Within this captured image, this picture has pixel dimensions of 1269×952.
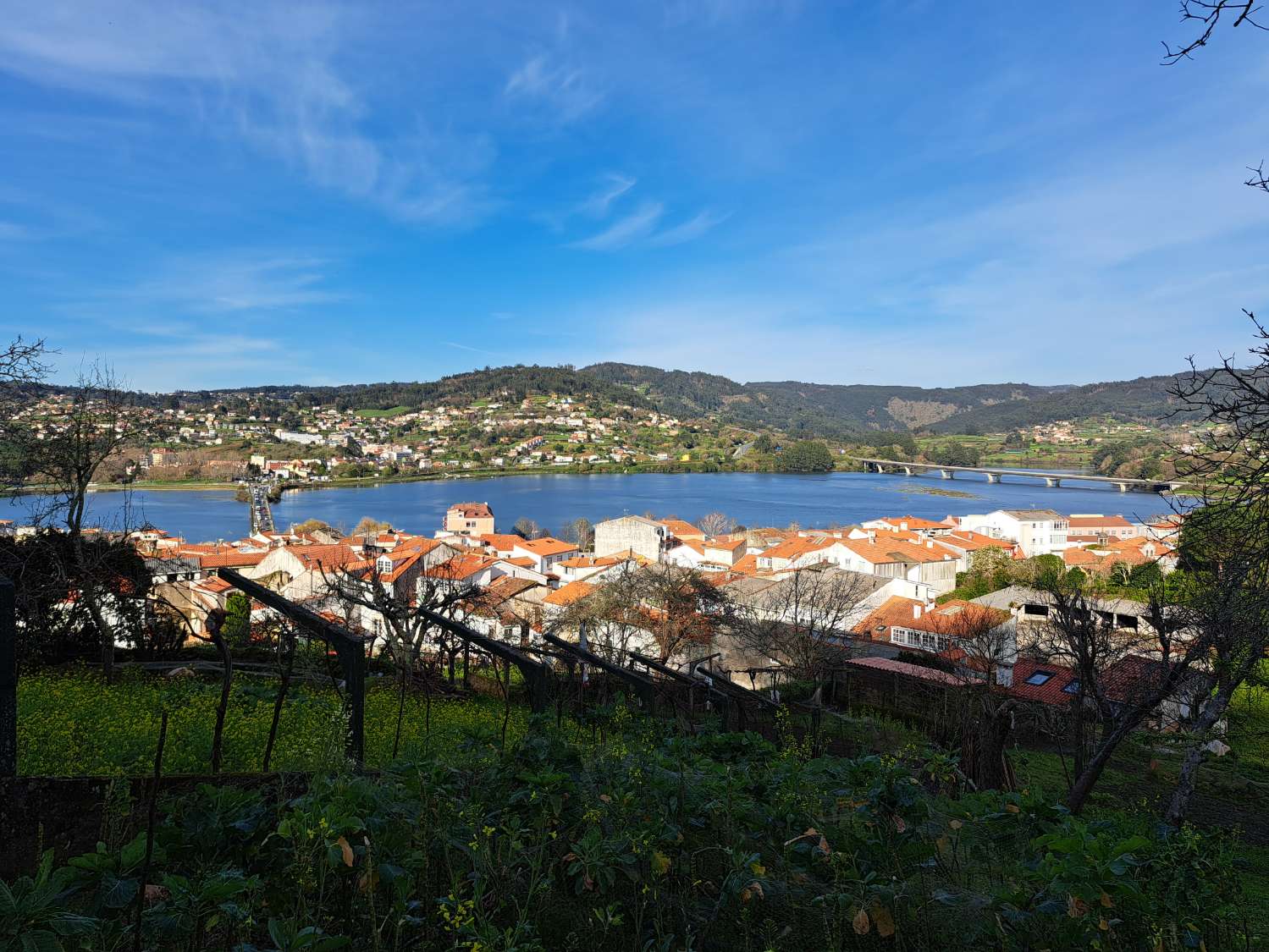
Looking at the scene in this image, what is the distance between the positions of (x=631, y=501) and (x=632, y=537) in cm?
3311

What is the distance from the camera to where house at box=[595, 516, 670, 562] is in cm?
4550

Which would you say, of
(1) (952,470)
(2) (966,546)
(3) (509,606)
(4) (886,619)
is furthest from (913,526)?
(1) (952,470)

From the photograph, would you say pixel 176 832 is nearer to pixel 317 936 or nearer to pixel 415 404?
pixel 317 936

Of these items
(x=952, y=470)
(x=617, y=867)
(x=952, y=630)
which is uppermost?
(x=617, y=867)

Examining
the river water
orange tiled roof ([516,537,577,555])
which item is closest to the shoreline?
the river water

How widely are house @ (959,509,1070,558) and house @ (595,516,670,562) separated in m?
22.2

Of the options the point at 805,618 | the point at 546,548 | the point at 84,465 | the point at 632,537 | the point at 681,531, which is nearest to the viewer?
the point at 84,465

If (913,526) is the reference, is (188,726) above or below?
above

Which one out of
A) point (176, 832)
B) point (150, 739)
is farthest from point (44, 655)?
point (176, 832)

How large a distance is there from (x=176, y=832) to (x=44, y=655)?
6.05m

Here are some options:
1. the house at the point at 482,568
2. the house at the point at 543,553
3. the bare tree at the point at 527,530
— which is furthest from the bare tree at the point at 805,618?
the bare tree at the point at 527,530

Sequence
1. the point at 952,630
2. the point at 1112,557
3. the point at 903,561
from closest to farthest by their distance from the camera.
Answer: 1. the point at 952,630
2. the point at 1112,557
3. the point at 903,561

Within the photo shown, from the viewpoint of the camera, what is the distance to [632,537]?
47094 mm

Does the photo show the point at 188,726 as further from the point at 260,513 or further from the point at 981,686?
the point at 260,513
